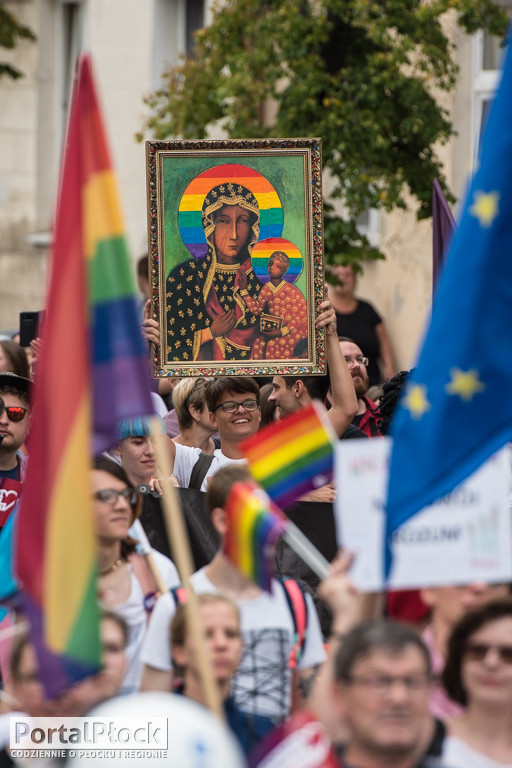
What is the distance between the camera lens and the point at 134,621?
14.2ft

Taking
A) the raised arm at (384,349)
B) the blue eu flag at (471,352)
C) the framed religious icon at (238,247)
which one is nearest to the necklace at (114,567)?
the blue eu flag at (471,352)

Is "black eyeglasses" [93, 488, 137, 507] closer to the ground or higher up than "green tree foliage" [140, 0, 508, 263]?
closer to the ground

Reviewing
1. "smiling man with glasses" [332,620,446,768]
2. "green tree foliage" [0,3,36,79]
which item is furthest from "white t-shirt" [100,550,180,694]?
"green tree foliage" [0,3,36,79]

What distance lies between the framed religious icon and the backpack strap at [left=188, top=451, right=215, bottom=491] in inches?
17.5

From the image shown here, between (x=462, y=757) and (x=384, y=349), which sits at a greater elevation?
(x=384, y=349)

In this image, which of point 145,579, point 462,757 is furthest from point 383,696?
point 145,579

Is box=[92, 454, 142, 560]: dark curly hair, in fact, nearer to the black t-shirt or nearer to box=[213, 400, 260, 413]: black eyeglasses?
box=[213, 400, 260, 413]: black eyeglasses

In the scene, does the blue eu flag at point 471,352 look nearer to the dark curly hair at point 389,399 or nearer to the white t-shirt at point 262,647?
the white t-shirt at point 262,647

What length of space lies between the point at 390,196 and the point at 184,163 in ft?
11.1

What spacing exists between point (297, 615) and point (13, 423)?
2.47 metres

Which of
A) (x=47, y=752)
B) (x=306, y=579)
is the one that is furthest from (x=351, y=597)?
Answer: (x=306, y=579)

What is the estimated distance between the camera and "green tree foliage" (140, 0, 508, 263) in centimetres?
947

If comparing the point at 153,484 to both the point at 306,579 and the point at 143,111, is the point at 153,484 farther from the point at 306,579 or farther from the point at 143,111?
the point at 143,111

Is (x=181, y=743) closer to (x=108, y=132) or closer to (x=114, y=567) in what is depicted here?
(x=114, y=567)
